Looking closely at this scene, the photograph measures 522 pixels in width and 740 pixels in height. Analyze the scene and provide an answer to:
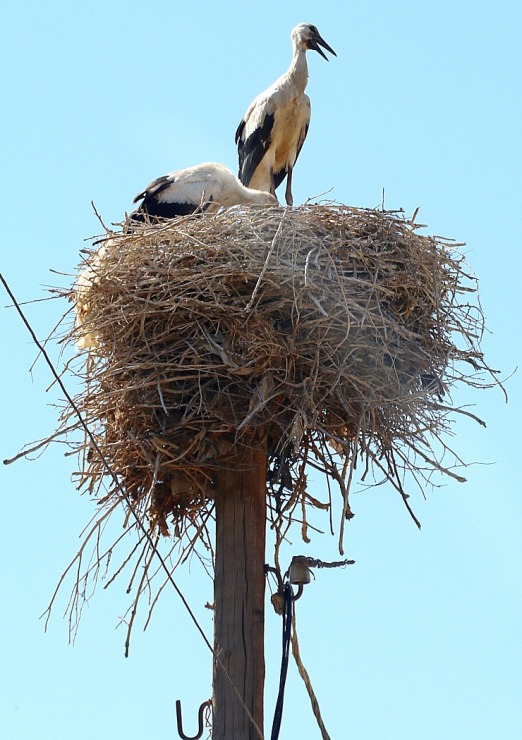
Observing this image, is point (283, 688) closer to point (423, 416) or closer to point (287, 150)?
point (423, 416)

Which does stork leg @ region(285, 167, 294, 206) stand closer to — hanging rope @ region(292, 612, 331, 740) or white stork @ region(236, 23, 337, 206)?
white stork @ region(236, 23, 337, 206)

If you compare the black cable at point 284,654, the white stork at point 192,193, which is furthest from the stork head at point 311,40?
the black cable at point 284,654

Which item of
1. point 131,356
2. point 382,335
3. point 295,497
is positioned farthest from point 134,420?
point 382,335

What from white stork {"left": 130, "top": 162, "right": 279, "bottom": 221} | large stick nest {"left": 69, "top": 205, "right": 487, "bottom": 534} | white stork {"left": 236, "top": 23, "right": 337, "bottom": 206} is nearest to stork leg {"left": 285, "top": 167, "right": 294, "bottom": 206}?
white stork {"left": 236, "top": 23, "right": 337, "bottom": 206}

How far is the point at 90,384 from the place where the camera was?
506 cm

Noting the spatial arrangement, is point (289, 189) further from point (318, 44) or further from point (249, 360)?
point (249, 360)

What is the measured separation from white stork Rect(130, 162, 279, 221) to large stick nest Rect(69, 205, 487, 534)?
183 centimetres

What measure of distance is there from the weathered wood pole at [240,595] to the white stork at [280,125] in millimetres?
4410

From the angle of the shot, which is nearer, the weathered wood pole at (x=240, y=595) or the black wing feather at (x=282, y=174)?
the weathered wood pole at (x=240, y=595)

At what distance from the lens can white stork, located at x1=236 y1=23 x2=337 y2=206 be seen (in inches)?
349

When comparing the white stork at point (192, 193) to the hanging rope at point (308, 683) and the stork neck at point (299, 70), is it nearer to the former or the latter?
the stork neck at point (299, 70)

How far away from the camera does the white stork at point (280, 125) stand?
8875mm

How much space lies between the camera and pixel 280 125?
8.88m

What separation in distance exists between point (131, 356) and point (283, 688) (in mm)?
1298
